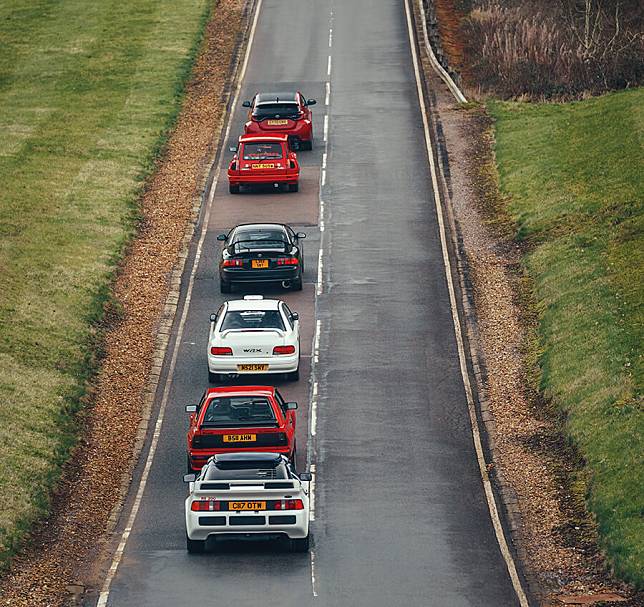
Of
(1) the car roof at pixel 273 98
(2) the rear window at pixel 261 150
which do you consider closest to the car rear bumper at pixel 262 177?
(2) the rear window at pixel 261 150

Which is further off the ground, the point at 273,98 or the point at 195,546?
the point at 195,546

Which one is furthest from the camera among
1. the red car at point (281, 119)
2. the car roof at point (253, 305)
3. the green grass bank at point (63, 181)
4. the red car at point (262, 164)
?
the red car at point (281, 119)

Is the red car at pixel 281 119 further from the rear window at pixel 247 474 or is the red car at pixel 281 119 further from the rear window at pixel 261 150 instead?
the rear window at pixel 247 474

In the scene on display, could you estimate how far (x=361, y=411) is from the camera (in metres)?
30.6

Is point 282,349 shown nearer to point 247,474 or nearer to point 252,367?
point 252,367

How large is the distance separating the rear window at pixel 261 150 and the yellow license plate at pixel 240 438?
2222 centimetres

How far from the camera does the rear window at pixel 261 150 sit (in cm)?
4656

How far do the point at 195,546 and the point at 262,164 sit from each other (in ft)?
82.3

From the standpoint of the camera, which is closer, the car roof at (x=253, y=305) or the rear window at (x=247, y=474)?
the rear window at (x=247, y=474)

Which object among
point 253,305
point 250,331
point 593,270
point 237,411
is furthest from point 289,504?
point 593,270

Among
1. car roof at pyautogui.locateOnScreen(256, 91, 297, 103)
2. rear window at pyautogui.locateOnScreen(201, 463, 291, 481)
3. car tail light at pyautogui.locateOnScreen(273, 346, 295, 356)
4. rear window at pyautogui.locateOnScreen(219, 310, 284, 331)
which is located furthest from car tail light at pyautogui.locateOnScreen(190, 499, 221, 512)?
car roof at pyautogui.locateOnScreen(256, 91, 297, 103)

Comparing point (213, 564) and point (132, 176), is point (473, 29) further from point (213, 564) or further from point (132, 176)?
point (213, 564)

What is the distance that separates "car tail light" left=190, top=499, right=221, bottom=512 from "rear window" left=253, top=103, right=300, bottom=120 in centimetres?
3100

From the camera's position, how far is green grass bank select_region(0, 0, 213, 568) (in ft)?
93.8
